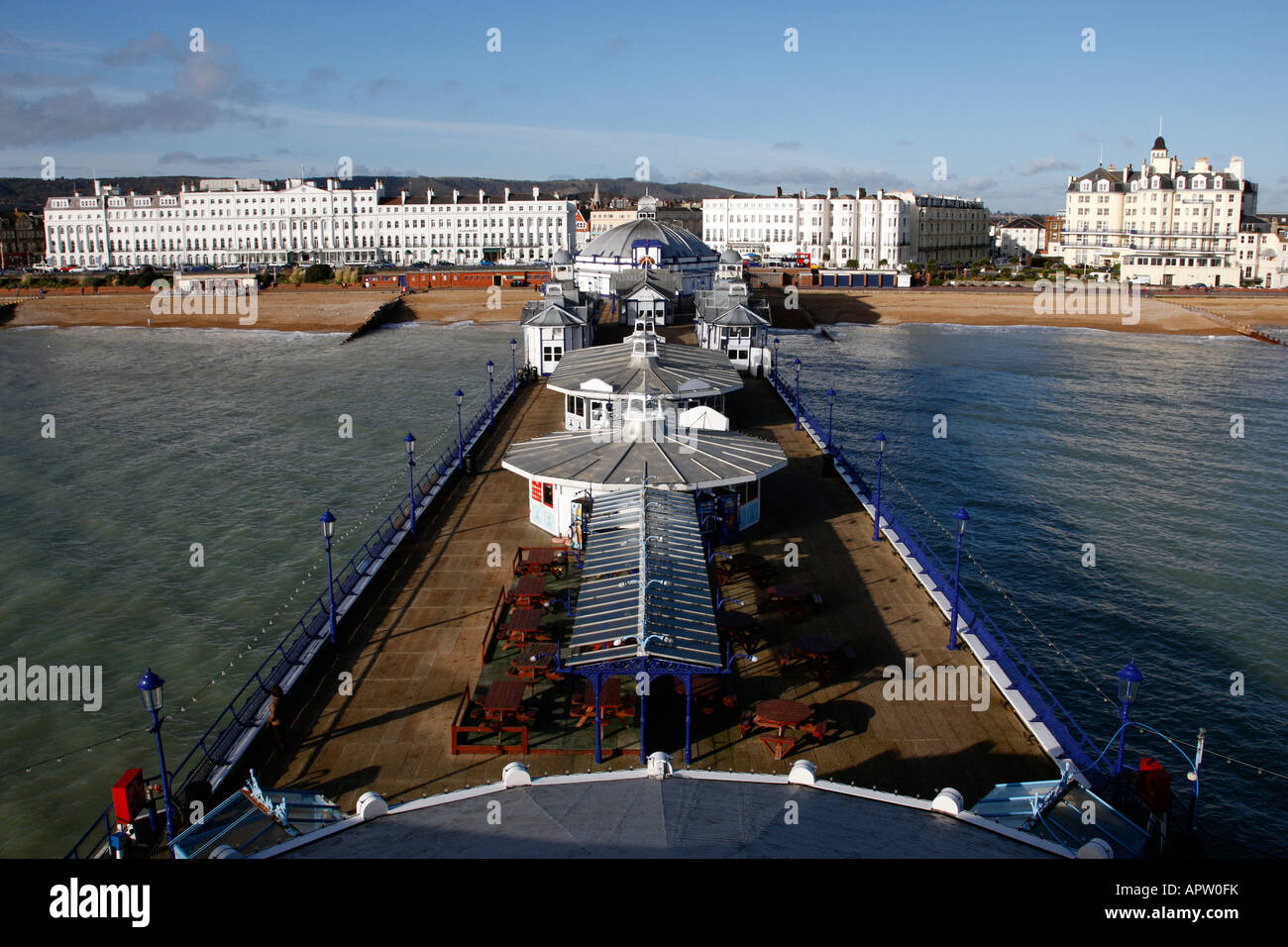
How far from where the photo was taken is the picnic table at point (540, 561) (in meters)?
19.8

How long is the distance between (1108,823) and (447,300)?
94.3m

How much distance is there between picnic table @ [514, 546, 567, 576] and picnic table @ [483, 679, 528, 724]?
5261 millimetres

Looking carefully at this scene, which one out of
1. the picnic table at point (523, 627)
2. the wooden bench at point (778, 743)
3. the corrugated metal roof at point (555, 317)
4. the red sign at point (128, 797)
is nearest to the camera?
the red sign at point (128, 797)

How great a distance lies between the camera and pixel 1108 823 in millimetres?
11016

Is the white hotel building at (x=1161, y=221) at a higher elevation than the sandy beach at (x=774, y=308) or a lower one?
higher

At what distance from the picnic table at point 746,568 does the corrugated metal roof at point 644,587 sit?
5.21 ft

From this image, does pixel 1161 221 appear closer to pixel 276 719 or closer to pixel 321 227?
pixel 321 227

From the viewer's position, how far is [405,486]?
35.1 metres

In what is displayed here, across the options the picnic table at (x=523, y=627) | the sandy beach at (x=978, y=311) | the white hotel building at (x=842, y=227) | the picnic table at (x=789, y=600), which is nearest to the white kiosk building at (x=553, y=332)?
the picnic table at (x=789, y=600)

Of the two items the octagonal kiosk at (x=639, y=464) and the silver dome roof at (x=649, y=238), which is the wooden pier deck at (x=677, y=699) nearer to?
the octagonal kiosk at (x=639, y=464)

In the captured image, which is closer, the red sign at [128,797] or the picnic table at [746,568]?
the red sign at [128,797]
